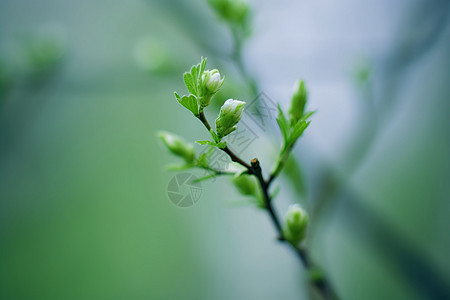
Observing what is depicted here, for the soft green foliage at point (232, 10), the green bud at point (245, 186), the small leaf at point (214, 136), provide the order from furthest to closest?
the soft green foliage at point (232, 10) < the green bud at point (245, 186) < the small leaf at point (214, 136)

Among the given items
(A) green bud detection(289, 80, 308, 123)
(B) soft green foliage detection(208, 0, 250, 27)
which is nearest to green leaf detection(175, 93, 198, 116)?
(A) green bud detection(289, 80, 308, 123)

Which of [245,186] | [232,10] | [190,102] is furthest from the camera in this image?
[232,10]

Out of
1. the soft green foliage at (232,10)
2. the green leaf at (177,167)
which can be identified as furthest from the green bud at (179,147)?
the soft green foliage at (232,10)

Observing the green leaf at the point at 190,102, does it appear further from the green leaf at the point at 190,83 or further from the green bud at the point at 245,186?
the green bud at the point at 245,186

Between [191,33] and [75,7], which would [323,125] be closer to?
[191,33]

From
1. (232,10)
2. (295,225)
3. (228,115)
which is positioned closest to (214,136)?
(228,115)

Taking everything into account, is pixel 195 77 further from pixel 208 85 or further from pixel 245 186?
pixel 245 186
